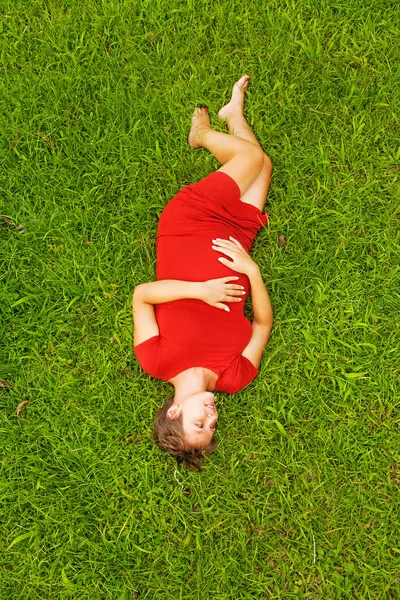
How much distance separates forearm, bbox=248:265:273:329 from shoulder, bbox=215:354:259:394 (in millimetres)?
317

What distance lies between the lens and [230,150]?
3674 millimetres

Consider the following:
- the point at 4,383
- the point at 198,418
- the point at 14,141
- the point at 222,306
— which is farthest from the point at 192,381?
the point at 14,141

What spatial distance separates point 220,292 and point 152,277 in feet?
2.49

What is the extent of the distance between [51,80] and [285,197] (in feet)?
7.01

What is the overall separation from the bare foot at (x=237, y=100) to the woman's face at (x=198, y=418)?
2.22 m

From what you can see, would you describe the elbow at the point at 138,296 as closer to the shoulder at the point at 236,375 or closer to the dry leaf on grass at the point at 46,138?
the shoulder at the point at 236,375

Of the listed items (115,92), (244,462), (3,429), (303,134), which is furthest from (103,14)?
(244,462)

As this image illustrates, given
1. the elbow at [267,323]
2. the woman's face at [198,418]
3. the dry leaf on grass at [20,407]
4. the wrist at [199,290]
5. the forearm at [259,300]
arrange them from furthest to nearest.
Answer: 1. the dry leaf on grass at [20,407]
2. the elbow at [267,323]
3. the forearm at [259,300]
4. the wrist at [199,290]
5. the woman's face at [198,418]

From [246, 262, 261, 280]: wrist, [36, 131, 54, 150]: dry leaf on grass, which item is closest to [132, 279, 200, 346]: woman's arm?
[246, 262, 261, 280]: wrist

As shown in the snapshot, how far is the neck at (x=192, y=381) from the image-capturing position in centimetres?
327

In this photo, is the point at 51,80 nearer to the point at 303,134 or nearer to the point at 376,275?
the point at 303,134

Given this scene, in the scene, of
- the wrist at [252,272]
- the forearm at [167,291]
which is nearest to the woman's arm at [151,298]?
the forearm at [167,291]

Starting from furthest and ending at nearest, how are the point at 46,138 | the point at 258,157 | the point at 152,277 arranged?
the point at 46,138 → the point at 152,277 → the point at 258,157

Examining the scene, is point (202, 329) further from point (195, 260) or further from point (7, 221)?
point (7, 221)
